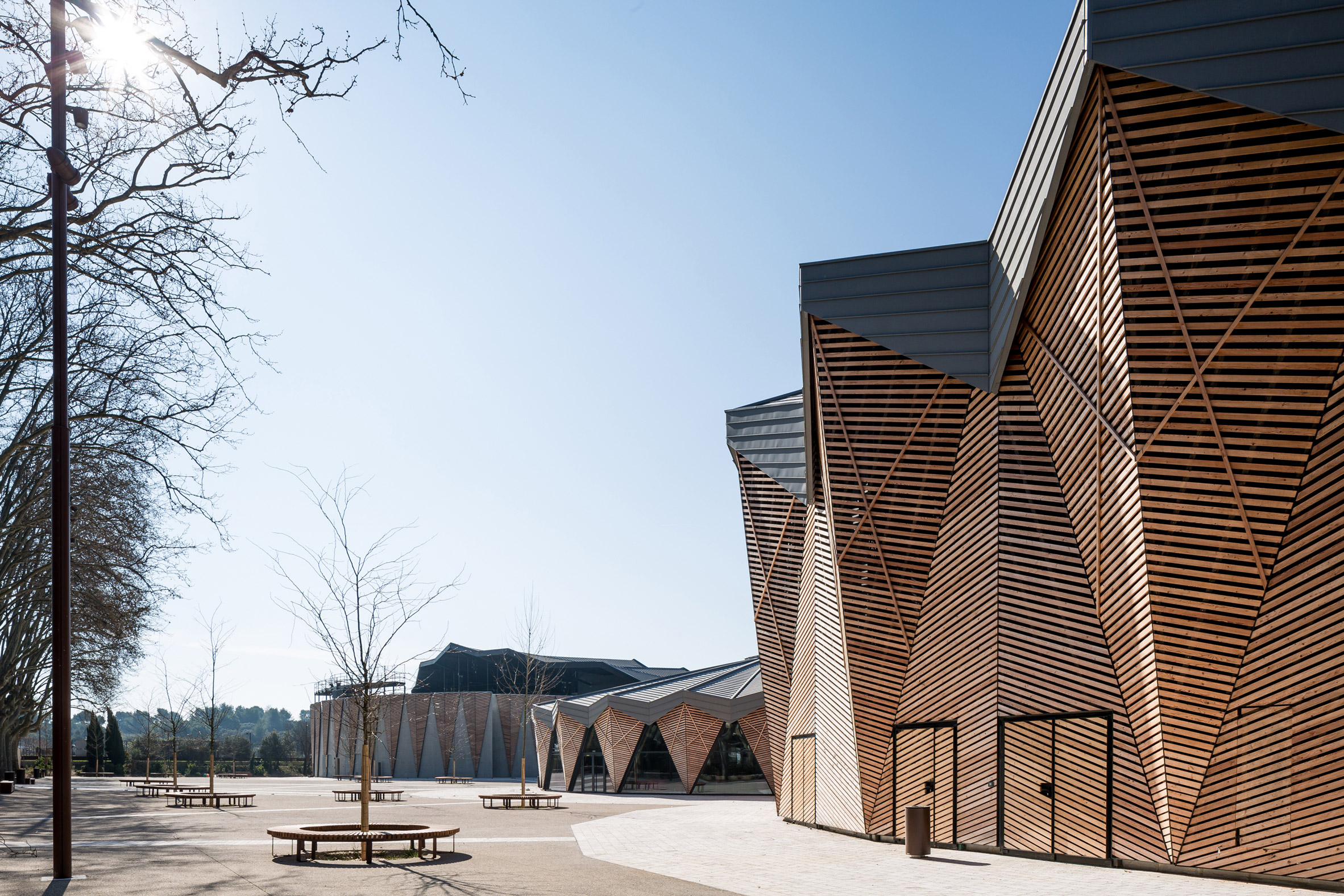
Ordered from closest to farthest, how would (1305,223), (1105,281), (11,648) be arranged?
(1305,223) < (1105,281) < (11,648)

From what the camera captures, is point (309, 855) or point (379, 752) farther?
point (379, 752)

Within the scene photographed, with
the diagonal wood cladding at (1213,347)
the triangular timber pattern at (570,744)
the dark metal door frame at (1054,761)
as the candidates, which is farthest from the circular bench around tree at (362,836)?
the triangular timber pattern at (570,744)

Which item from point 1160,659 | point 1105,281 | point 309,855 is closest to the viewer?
point 1105,281

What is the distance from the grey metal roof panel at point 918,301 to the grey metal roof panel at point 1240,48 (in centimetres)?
592

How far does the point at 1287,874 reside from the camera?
13.4m

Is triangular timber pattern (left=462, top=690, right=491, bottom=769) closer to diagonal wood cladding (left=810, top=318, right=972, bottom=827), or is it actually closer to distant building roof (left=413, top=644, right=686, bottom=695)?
distant building roof (left=413, top=644, right=686, bottom=695)

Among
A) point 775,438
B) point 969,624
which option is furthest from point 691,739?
point 969,624

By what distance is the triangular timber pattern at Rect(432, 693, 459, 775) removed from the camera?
6406 centimetres

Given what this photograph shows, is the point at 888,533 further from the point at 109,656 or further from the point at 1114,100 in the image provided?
the point at 109,656

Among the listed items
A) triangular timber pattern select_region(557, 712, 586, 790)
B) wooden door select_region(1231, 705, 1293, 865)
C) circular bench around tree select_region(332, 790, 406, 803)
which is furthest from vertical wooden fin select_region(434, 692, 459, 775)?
wooden door select_region(1231, 705, 1293, 865)

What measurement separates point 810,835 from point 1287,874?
958 centimetres

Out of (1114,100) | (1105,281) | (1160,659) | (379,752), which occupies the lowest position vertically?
(379,752)

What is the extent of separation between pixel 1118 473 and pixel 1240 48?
5.67m

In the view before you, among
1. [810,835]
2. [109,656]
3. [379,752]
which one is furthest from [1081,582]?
[379,752]
